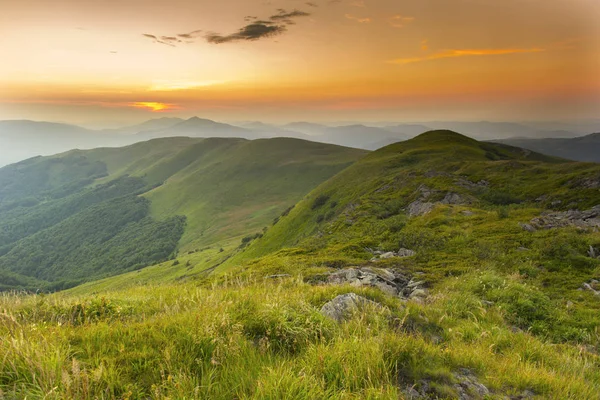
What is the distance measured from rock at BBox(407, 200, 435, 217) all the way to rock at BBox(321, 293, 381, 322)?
22.0 metres

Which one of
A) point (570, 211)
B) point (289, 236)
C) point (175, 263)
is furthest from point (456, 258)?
point (175, 263)

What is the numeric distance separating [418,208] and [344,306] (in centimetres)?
2504

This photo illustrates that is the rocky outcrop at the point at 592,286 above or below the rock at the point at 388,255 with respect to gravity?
above

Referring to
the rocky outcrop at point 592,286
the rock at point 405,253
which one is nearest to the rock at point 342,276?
the rock at point 405,253

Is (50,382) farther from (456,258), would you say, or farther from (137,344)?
(456,258)

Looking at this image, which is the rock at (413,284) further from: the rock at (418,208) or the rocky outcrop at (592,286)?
the rock at (418,208)

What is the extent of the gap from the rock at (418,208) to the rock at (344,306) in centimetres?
2203

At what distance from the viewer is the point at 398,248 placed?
62.9ft

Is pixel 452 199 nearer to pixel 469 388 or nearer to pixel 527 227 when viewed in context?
pixel 527 227

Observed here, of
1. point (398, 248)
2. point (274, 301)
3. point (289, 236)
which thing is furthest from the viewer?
point (289, 236)

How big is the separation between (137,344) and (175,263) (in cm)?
12089

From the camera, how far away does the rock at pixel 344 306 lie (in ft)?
19.7

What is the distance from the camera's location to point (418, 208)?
29047 mm

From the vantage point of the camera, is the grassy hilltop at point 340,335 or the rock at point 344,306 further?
the rock at point 344,306
